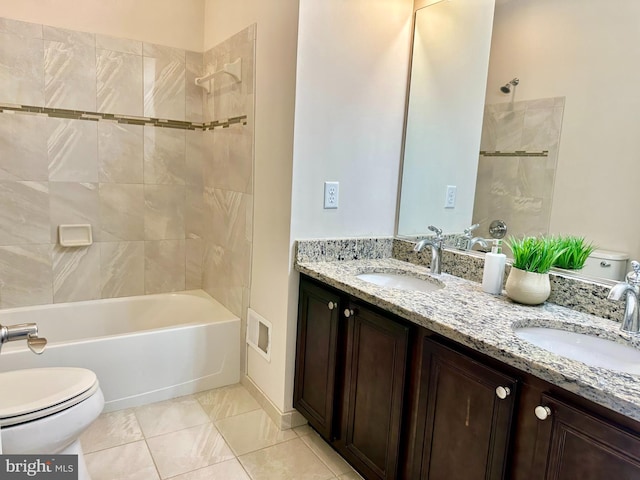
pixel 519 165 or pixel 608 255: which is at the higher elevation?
pixel 519 165

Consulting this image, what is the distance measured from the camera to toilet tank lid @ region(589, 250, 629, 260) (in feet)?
5.04

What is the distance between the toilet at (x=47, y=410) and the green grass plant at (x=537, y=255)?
1666 millimetres

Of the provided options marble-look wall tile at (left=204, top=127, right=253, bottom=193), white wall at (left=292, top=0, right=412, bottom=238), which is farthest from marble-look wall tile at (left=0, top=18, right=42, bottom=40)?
white wall at (left=292, top=0, right=412, bottom=238)

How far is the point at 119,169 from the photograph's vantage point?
277 cm

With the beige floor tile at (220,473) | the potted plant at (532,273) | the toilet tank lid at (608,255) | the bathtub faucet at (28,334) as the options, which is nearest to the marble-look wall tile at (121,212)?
the beige floor tile at (220,473)

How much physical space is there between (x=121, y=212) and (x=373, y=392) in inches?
78.4

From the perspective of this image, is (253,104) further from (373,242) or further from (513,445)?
(513,445)

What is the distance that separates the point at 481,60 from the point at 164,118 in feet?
6.32

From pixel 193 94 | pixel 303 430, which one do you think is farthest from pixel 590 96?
pixel 193 94

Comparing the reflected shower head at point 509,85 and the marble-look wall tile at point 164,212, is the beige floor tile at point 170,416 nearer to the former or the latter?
the marble-look wall tile at point 164,212

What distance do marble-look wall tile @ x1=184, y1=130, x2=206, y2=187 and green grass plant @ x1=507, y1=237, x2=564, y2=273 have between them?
2.08m

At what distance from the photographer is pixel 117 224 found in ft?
9.24

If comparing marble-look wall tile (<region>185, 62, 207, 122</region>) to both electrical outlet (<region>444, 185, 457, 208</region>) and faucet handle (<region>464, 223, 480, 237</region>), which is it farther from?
faucet handle (<region>464, 223, 480, 237</region>)

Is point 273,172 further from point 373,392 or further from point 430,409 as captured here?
point 430,409
